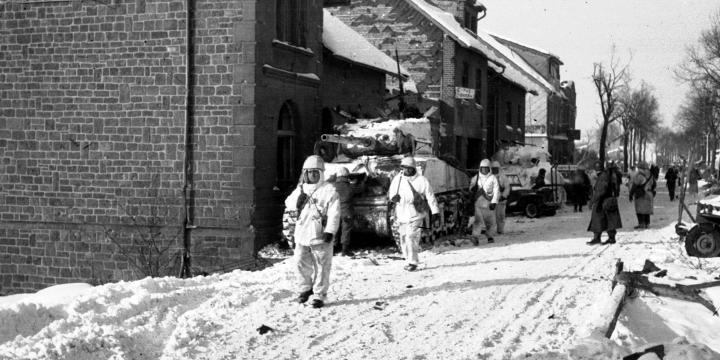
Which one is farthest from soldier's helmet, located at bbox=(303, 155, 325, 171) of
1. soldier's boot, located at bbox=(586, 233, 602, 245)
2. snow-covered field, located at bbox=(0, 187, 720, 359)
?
soldier's boot, located at bbox=(586, 233, 602, 245)

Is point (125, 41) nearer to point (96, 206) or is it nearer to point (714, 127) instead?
point (96, 206)

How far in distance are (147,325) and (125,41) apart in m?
9.15

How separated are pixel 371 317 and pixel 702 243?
24.5ft

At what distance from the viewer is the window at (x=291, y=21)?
52.8 feet

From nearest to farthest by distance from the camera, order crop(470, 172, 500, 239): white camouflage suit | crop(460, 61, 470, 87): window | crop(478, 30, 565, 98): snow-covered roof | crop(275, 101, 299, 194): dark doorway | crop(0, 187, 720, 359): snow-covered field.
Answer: crop(0, 187, 720, 359): snow-covered field
crop(470, 172, 500, 239): white camouflage suit
crop(275, 101, 299, 194): dark doorway
crop(460, 61, 470, 87): window
crop(478, 30, 565, 98): snow-covered roof

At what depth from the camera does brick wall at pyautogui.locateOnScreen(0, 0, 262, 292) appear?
1470cm

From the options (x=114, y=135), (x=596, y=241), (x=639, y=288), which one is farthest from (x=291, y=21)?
(x=639, y=288)

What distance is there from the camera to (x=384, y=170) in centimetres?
1401

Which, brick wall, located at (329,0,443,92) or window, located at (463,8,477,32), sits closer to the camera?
brick wall, located at (329,0,443,92)

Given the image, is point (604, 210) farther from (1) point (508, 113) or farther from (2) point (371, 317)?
(1) point (508, 113)

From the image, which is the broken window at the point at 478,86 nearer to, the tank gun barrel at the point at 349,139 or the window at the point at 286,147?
the window at the point at 286,147

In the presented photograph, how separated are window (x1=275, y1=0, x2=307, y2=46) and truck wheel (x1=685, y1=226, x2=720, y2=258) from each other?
8.52 meters

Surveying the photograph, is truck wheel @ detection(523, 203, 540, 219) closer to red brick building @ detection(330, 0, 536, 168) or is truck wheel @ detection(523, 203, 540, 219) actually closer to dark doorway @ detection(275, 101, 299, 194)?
red brick building @ detection(330, 0, 536, 168)

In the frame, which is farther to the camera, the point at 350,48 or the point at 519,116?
the point at 519,116
